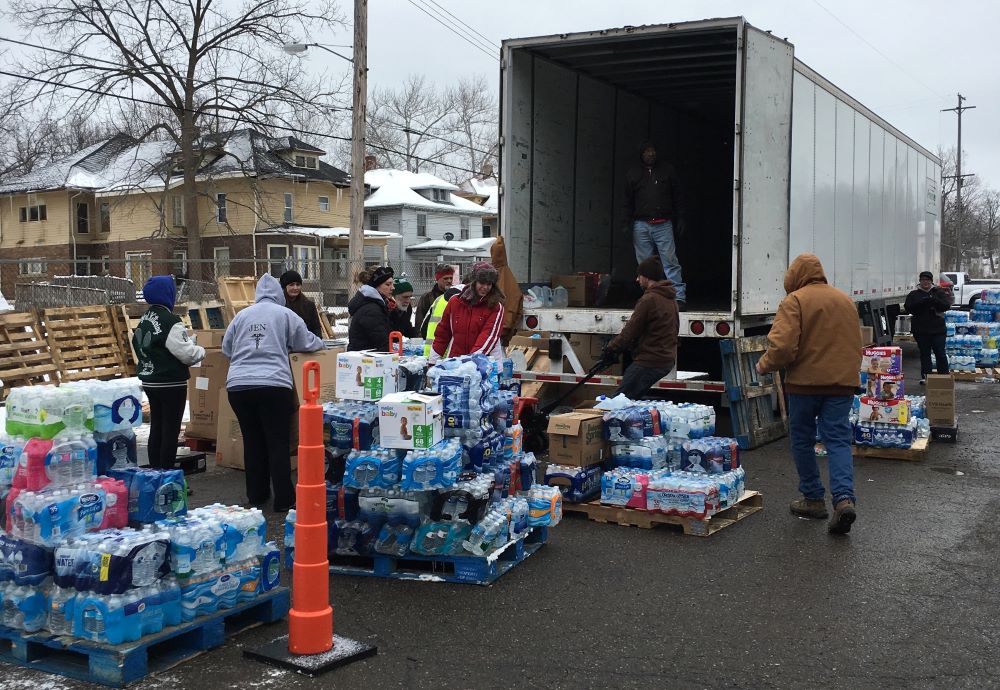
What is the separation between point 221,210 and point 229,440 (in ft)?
121

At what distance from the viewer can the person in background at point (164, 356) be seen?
7988 mm

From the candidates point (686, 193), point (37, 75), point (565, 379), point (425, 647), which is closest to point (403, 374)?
point (425, 647)

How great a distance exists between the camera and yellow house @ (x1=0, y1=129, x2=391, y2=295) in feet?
142

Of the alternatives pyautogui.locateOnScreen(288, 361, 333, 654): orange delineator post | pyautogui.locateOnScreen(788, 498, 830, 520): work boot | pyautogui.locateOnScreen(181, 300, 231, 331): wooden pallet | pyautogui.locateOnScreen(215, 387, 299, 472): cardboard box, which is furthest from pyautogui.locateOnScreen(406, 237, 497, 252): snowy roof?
pyautogui.locateOnScreen(288, 361, 333, 654): orange delineator post

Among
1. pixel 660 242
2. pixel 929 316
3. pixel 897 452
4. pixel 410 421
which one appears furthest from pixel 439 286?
pixel 929 316

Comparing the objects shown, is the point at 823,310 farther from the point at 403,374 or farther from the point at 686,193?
the point at 686,193

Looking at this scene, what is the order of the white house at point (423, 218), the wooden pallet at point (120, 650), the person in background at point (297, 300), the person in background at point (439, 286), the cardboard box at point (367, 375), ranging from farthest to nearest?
Answer: 1. the white house at point (423, 218)
2. the person in background at point (439, 286)
3. the person in background at point (297, 300)
4. the cardboard box at point (367, 375)
5. the wooden pallet at point (120, 650)

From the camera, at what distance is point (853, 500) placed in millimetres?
6945

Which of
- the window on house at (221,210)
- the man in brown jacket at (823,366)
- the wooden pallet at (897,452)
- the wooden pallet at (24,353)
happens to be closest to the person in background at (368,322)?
the man in brown jacket at (823,366)

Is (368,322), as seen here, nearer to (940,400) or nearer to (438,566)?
(438,566)

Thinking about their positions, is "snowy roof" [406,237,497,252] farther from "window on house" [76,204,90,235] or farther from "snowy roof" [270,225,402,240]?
"window on house" [76,204,90,235]

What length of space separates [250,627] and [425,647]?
0.99 m

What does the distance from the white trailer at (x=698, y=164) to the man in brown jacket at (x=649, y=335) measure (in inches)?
38.3

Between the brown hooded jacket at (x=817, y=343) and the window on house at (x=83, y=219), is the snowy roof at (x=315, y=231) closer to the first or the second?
the window on house at (x=83, y=219)
